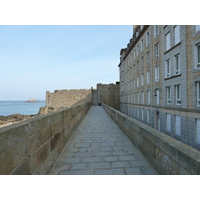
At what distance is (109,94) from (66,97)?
13.9m

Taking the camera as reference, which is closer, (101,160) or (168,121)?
(101,160)

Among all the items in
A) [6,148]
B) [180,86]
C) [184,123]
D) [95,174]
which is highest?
[180,86]

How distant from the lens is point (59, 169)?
3.15 m

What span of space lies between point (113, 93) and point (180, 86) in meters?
31.0

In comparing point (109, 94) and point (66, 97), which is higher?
point (109, 94)

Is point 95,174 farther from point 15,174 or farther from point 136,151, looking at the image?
point 136,151

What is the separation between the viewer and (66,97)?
Answer: 160 ft

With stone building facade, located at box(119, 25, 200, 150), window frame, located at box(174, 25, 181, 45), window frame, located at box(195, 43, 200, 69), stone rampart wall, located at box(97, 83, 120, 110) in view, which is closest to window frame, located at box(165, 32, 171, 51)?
stone building facade, located at box(119, 25, 200, 150)

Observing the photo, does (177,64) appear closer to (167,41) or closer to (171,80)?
(171,80)

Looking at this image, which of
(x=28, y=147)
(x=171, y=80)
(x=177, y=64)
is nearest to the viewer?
(x=28, y=147)

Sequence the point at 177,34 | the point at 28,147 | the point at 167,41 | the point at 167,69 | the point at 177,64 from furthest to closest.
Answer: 1. the point at 167,69
2. the point at 167,41
3. the point at 177,64
4. the point at 177,34
5. the point at 28,147

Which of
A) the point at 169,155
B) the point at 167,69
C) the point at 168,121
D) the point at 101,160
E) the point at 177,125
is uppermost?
the point at 167,69

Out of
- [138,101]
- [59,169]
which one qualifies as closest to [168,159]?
[59,169]

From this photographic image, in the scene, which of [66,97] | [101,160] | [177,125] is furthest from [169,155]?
[66,97]
